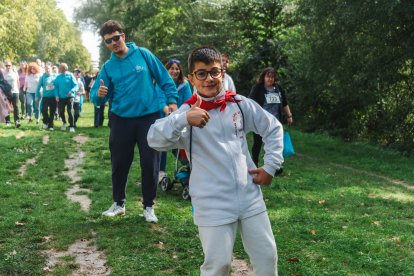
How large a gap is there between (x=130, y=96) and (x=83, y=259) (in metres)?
1.94

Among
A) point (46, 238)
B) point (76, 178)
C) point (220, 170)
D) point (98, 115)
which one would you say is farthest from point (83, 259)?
point (98, 115)

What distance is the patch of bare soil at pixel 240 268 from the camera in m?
4.93

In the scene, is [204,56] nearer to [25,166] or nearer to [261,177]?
[261,177]

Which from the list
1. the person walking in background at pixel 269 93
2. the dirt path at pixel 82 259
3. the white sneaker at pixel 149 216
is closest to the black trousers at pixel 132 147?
the white sneaker at pixel 149 216

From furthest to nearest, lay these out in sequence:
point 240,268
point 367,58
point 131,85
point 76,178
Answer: point 367,58, point 76,178, point 131,85, point 240,268

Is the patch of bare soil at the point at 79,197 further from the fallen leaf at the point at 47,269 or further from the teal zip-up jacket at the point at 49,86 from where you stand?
the teal zip-up jacket at the point at 49,86

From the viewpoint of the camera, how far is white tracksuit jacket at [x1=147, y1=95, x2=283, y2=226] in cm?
335

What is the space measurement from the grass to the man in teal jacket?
31.8 inches

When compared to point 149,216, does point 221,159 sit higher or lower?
higher

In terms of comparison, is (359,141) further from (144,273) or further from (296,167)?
(144,273)

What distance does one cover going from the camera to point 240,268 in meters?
5.05

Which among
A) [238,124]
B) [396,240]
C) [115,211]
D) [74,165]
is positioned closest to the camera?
[238,124]

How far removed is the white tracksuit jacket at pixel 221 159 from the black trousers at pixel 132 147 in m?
2.71

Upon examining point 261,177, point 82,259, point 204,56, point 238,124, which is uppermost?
point 204,56
